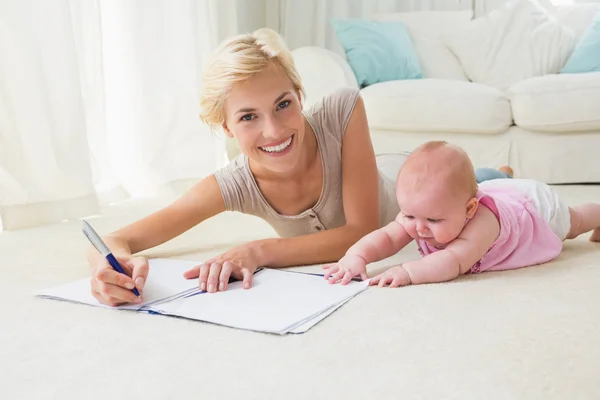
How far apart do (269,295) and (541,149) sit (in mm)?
2053

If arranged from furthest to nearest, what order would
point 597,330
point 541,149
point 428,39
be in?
point 428,39
point 541,149
point 597,330

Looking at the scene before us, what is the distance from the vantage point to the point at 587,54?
336 cm

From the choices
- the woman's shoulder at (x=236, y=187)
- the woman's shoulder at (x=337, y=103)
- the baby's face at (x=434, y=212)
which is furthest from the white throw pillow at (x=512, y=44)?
the baby's face at (x=434, y=212)

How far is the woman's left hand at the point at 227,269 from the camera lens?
1.41 meters

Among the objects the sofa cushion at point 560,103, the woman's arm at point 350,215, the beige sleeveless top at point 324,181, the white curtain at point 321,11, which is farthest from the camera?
the white curtain at point 321,11

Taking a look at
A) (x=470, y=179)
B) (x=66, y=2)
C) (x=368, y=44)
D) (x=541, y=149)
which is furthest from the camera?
(x=368, y=44)

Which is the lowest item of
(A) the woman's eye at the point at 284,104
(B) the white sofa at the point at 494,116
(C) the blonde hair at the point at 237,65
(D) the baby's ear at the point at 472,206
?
(B) the white sofa at the point at 494,116

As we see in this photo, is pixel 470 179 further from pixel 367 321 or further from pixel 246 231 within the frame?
pixel 246 231

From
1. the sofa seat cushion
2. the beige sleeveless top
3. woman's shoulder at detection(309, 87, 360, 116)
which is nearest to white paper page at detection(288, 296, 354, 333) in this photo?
the beige sleeveless top

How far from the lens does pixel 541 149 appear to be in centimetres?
305

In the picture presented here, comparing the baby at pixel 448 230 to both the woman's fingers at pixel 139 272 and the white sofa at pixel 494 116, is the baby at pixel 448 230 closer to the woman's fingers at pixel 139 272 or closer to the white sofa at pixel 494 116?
the woman's fingers at pixel 139 272

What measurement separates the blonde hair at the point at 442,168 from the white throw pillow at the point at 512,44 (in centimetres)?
226

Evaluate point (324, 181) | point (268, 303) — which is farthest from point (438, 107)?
point (268, 303)

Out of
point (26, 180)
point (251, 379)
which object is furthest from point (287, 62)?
point (26, 180)
